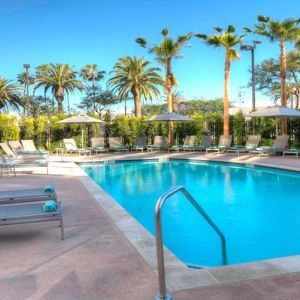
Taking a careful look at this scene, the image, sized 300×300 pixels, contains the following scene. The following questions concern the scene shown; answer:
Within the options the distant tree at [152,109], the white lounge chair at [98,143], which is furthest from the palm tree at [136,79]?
the distant tree at [152,109]

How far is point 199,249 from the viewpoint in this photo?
230 inches

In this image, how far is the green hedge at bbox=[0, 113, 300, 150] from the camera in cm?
2009

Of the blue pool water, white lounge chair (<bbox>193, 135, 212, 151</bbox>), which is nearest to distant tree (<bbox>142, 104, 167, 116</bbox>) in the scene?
white lounge chair (<bbox>193, 135, 212, 151</bbox>)

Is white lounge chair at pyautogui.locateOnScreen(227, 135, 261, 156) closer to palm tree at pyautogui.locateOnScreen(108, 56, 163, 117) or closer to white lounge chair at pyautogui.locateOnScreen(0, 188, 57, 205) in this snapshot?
white lounge chair at pyautogui.locateOnScreen(0, 188, 57, 205)

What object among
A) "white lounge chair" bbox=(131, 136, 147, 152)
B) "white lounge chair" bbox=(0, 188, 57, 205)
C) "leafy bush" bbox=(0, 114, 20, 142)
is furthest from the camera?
"white lounge chair" bbox=(131, 136, 147, 152)

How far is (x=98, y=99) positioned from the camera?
57.6m

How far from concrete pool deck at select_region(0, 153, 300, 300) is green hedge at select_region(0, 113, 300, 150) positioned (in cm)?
1558

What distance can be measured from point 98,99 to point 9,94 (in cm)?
1820

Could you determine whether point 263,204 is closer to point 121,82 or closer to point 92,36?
point 121,82

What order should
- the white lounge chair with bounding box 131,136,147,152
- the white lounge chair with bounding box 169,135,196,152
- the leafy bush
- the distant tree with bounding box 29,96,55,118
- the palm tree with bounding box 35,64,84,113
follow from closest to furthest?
the white lounge chair with bounding box 169,135,196,152 < the leafy bush < the white lounge chair with bounding box 131,136,147,152 < the palm tree with bounding box 35,64,84,113 < the distant tree with bounding box 29,96,55,118

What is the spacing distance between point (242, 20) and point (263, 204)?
806 inches

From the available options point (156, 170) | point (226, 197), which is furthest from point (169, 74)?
point (226, 197)

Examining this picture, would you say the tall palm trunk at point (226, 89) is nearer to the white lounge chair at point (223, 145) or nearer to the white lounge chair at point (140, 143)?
the white lounge chair at point (223, 145)

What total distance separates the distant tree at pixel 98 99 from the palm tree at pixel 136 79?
22.4 m
